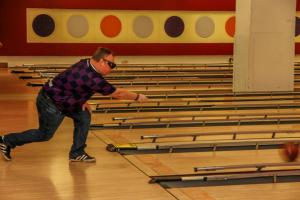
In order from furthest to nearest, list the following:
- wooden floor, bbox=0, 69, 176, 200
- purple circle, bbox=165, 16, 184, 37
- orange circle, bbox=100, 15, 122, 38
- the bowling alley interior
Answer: purple circle, bbox=165, 16, 184, 37 → orange circle, bbox=100, 15, 122, 38 → the bowling alley interior → wooden floor, bbox=0, 69, 176, 200

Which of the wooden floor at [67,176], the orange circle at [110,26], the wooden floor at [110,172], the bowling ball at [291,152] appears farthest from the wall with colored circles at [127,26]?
the bowling ball at [291,152]

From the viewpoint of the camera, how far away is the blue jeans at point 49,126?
21.8ft

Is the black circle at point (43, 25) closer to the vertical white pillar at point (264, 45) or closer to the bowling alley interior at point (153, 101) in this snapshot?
the bowling alley interior at point (153, 101)

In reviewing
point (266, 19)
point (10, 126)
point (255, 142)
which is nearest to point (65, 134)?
point (10, 126)

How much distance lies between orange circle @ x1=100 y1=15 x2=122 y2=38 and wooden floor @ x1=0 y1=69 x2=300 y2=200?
12.3 m

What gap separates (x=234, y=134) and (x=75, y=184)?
3.05 meters

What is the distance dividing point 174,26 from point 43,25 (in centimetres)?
452

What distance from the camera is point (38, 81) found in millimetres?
15375

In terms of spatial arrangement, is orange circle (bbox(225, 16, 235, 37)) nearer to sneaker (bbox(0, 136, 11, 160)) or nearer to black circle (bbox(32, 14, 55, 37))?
black circle (bbox(32, 14, 55, 37))

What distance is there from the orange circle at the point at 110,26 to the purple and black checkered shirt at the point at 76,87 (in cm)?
1459

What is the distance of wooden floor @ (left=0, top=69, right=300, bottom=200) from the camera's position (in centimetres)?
571

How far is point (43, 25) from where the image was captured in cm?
2039

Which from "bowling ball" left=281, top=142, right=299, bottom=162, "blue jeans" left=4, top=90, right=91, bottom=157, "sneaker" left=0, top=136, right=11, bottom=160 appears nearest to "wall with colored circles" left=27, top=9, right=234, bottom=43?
"sneaker" left=0, top=136, right=11, bottom=160

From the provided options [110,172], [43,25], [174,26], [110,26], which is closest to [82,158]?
[110,172]
